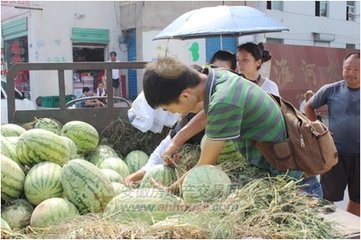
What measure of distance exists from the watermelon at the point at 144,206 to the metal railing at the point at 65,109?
7.68 ft

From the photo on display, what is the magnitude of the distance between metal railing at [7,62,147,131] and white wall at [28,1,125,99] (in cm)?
1186

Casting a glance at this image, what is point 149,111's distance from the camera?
4402 millimetres

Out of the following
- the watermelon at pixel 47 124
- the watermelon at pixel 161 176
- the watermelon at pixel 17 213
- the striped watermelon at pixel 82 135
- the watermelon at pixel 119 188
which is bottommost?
the watermelon at pixel 17 213

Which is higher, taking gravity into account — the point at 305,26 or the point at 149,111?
the point at 305,26

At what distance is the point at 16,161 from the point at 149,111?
1.51 meters

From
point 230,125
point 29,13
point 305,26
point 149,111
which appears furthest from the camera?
point 305,26

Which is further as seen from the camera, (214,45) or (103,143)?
(214,45)

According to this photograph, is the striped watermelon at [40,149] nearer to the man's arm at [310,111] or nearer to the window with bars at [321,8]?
the man's arm at [310,111]

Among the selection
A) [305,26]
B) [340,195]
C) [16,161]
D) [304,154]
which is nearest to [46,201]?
[16,161]

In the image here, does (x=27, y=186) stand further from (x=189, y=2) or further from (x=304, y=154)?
(x=189, y=2)

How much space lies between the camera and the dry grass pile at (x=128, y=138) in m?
4.53

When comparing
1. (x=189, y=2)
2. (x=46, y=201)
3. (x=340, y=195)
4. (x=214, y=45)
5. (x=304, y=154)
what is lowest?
(x=340, y=195)

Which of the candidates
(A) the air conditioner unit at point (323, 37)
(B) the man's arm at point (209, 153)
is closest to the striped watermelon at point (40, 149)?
(B) the man's arm at point (209, 153)

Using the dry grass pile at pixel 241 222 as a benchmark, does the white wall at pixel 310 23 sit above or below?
above
